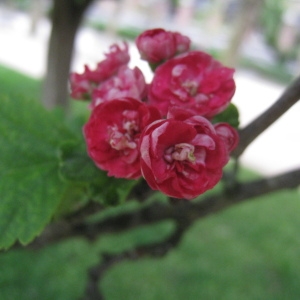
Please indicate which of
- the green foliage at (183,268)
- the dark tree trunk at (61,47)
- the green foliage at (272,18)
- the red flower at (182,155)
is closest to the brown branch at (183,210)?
the red flower at (182,155)

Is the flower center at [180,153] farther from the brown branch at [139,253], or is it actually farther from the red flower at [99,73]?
the brown branch at [139,253]

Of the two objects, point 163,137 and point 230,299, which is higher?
point 163,137

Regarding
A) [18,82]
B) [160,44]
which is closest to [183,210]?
[160,44]

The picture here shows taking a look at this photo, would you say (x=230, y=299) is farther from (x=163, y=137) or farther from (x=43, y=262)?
(x=163, y=137)

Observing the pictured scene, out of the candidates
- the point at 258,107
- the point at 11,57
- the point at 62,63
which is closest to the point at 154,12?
the point at 11,57

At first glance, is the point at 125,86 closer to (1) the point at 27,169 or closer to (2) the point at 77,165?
(2) the point at 77,165

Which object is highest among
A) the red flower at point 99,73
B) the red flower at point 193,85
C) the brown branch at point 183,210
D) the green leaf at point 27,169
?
the red flower at point 193,85

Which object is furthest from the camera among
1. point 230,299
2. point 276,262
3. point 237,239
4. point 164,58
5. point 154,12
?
point 154,12
